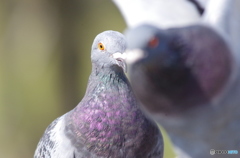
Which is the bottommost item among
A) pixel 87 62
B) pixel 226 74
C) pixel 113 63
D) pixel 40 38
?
pixel 226 74

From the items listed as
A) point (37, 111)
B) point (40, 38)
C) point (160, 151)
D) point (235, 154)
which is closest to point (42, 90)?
point (37, 111)

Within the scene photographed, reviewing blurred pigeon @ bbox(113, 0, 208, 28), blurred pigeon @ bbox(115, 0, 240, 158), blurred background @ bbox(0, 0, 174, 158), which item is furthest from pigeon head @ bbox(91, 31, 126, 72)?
blurred background @ bbox(0, 0, 174, 158)

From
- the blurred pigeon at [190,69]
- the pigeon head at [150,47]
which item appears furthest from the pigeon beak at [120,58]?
the pigeon head at [150,47]

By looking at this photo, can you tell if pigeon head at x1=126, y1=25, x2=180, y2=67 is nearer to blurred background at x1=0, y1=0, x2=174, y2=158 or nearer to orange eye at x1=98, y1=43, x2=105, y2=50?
orange eye at x1=98, y1=43, x2=105, y2=50

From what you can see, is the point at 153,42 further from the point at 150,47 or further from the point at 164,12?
the point at 164,12

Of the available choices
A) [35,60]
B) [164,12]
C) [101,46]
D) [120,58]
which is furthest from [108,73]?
[35,60]

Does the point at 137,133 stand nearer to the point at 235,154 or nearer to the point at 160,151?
the point at 160,151
